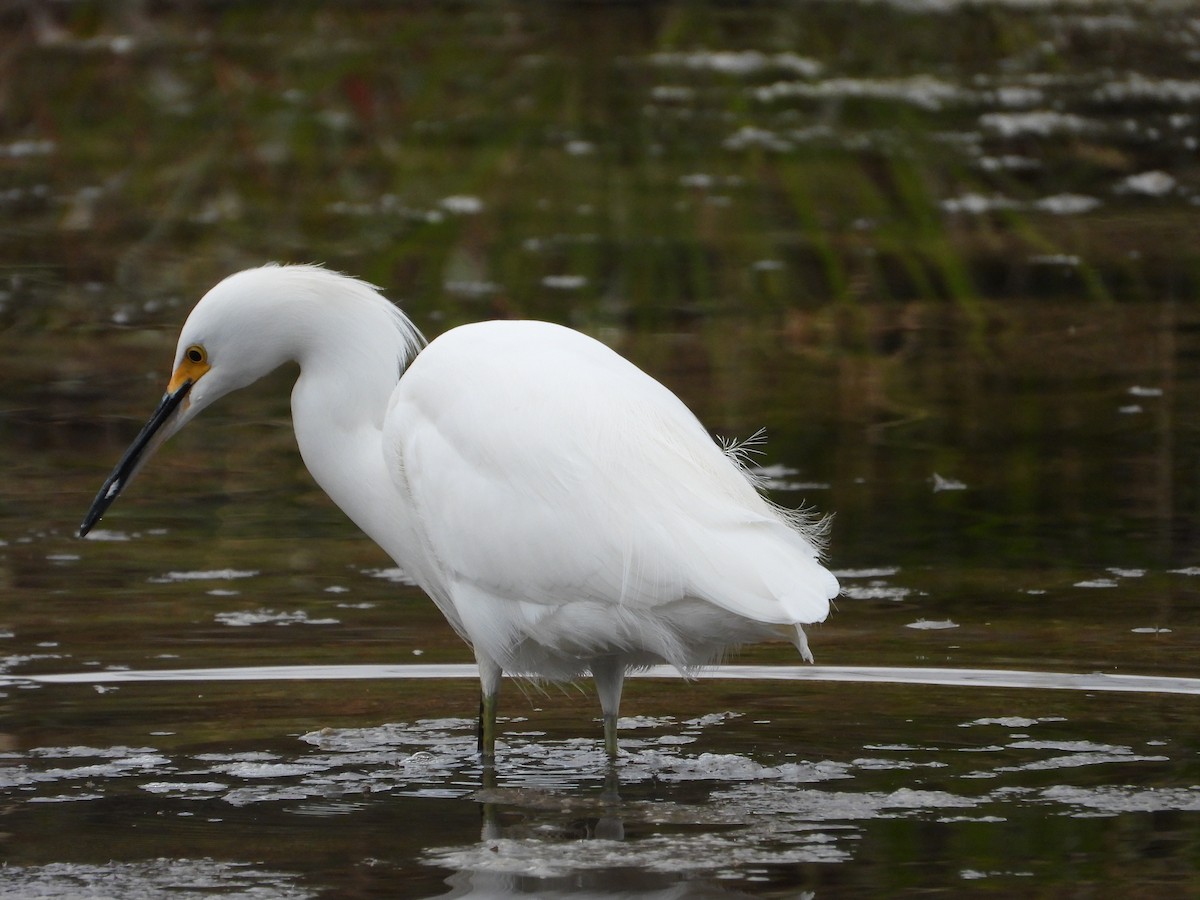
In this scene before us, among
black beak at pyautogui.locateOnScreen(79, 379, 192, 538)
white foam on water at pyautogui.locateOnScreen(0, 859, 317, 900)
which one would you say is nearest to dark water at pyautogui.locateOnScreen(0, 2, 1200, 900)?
white foam on water at pyautogui.locateOnScreen(0, 859, 317, 900)

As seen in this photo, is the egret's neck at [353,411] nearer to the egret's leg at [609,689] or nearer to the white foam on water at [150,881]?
the egret's leg at [609,689]

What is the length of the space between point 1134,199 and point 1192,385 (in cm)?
402

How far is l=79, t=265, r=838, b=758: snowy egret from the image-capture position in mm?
4266

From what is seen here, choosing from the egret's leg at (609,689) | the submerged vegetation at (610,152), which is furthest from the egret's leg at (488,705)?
the submerged vegetation at (610,152)

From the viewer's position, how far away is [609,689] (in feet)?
15.2

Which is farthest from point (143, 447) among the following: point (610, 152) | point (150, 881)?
point (610, 152)

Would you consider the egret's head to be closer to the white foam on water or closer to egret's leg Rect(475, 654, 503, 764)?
egret's leg Rect(475, 654, 503, 764)

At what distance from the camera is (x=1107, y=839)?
12.8 ft

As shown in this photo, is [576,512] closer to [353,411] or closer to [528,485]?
[528,485]

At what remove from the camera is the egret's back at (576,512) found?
4.24m

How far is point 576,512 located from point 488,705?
535 mm

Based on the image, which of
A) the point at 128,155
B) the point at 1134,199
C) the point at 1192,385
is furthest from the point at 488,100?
the point at 1192,385

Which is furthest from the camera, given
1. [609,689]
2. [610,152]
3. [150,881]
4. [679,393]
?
[610,152]

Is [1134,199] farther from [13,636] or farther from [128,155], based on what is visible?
[13,636]
